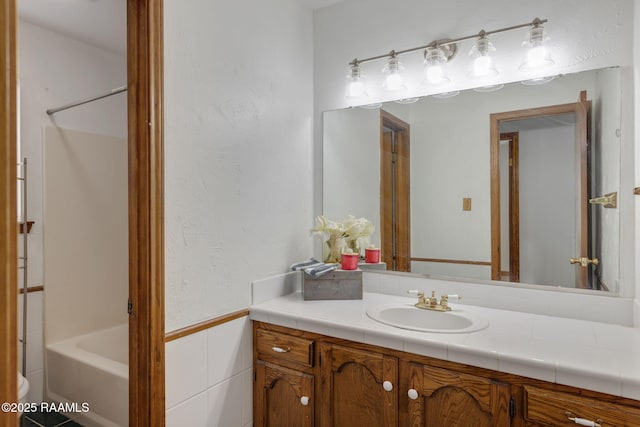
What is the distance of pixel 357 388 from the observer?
1410 millimetres

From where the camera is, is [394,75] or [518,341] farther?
[394,75]

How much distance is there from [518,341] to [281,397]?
102 cm

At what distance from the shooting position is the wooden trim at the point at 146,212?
1301mm

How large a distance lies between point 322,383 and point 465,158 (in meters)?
1.25

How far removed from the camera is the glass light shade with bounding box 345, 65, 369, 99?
6.67 feet

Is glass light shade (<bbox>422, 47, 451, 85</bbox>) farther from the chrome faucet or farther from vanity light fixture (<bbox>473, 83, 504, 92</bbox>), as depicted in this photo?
the chrome faucet

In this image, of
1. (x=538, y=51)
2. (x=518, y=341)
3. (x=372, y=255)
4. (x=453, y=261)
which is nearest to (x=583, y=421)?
(x=518, y=341)

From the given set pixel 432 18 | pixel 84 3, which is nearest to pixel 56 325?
pixel 84 3

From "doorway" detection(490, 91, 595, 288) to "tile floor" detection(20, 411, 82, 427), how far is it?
8.26 ft

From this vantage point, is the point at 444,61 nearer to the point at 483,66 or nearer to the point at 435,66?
the point at 435,66

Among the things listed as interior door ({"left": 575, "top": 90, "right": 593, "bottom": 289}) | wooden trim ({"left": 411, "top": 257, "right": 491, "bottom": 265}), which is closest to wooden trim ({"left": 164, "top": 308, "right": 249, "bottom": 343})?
wooden trim ({"left": 411, "top": 257, "right": 491, "bottom": 265})

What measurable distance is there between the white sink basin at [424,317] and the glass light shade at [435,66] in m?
1.13

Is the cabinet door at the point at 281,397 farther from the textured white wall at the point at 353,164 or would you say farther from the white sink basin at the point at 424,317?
the textured white wall at the point at 353,164

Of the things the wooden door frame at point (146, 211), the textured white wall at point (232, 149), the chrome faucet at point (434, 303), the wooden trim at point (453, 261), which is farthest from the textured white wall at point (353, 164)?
the wooden door frame at point (146, 211)
